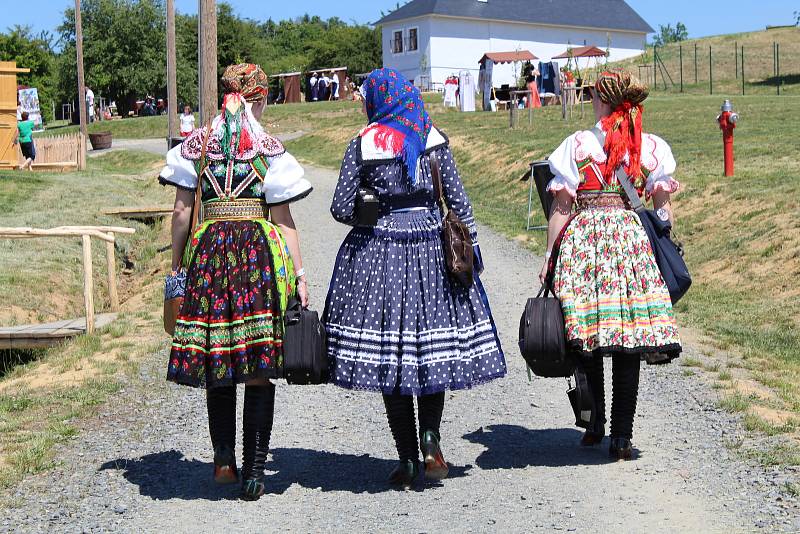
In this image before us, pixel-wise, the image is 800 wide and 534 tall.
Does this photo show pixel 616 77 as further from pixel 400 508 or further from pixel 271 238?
pixel 400 508

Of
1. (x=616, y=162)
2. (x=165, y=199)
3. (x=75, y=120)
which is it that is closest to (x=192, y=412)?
(x=616, y=162)

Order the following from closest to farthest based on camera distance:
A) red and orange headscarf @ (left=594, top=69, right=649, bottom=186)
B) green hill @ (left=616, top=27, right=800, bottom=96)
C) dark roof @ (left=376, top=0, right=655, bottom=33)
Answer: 1. red and orange headscarf @ (left=594, top=69, right=649, bottom=186)
2. green hill @ (left=616, top=27, right=800, bottom=96)
3. dark roof @ (left=376, top=0, right=655, bottom=33)

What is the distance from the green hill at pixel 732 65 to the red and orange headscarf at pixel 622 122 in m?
36.5

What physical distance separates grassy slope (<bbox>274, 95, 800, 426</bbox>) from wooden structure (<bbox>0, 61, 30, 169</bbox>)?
808 centimetres

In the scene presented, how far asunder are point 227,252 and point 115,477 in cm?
148

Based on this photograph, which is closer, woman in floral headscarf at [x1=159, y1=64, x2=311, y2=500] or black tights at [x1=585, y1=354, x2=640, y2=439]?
woman in floral headscarf at [x1=159, y1=64, x2=311, y2=500]

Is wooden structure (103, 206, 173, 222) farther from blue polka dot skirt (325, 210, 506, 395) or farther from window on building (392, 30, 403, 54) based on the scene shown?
window on building (392, 30, 403, 54)

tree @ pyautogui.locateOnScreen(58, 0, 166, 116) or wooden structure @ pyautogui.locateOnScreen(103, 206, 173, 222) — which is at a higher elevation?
tree @ pyautogui.locateOnScreen(58, 0, 166, 116)

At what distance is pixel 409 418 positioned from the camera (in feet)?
17.9

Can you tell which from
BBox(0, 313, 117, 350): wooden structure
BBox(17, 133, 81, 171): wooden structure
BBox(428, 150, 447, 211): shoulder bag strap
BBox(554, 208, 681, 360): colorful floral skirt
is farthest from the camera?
BBox(17, 133, 81, 171): wooden structure

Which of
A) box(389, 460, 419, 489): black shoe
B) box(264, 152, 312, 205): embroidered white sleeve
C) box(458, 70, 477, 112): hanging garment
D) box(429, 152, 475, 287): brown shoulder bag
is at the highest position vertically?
box(458, 70, 477, 112): hanging garment

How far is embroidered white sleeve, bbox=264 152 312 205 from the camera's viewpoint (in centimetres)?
529

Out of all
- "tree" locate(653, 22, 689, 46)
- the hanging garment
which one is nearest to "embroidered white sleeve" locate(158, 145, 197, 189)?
the hanging garment

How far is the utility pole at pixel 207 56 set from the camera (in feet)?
45.5
